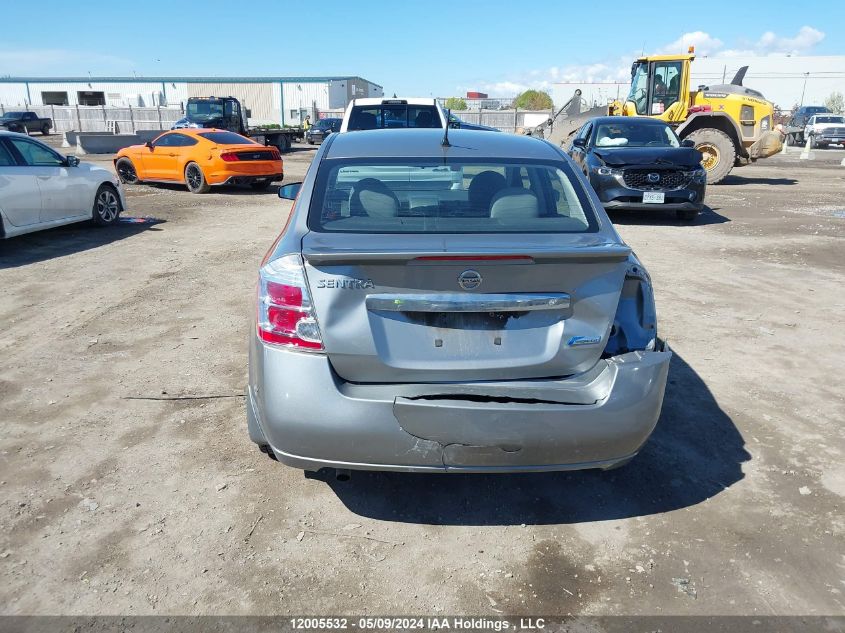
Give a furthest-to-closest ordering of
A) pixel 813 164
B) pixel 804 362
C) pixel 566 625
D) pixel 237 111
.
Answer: pixel 237 111 → pixel 813 164 → pixel 804 362 → pixel 566 625

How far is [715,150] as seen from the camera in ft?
55.3

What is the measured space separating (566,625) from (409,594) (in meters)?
0.62

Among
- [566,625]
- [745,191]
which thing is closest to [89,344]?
[566,625]

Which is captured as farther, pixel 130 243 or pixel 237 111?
pixel 237 111

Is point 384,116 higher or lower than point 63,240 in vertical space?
higher

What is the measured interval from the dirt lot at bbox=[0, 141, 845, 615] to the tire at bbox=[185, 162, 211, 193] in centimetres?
1054

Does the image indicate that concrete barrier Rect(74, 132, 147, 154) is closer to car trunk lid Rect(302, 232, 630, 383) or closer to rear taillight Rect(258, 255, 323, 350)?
rear taillight Rect(258, 255, 323, 350)

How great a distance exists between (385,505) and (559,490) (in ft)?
2.97

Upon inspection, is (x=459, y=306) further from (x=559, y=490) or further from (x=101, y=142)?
(x=101, y=142)

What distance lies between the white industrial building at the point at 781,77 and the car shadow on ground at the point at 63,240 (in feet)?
197

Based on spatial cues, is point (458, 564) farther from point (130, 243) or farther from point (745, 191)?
point (745, 191)

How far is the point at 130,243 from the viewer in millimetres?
9633

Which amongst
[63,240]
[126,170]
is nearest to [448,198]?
[63,240]

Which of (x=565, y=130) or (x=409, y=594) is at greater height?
(x=565, y=130)
